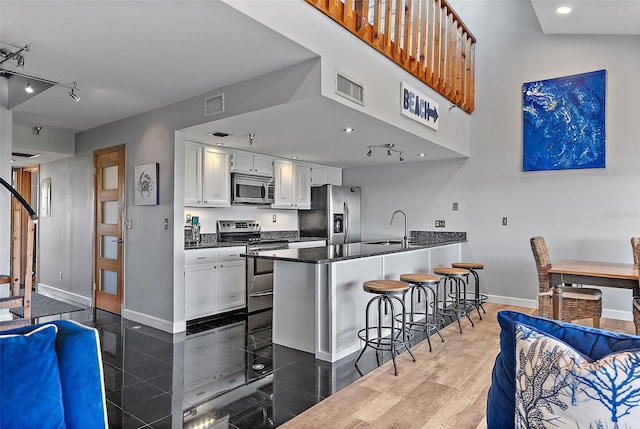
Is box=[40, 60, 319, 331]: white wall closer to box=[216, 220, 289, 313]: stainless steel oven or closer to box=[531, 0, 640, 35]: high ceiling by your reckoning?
box=[216, 220, 289, 313]: stainless steel oven

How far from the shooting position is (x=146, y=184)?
4551 mm

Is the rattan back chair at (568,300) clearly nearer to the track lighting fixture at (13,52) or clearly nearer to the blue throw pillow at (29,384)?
the blue throw pillow at (29,384)

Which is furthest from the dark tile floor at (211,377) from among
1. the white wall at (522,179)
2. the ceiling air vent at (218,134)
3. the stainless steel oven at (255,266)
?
the white wall at (522,179)

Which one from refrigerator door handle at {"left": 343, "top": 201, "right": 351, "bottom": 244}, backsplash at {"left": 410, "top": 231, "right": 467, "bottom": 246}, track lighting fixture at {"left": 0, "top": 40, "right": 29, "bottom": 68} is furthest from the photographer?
refrigerator door handle at {"left": 343, "top": 201, "right": 351, "bottom": 244}

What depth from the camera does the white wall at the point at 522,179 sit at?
4910 millimetres

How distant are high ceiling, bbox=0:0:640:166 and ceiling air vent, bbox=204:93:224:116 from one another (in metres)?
0.11

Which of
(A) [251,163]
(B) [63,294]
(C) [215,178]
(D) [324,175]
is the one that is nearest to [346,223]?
(D) [324,175]

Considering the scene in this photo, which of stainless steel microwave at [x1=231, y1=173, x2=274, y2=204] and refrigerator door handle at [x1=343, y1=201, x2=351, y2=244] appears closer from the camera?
stainless steel microwave at [x1=231, y1=173, x2=274, y2=204]

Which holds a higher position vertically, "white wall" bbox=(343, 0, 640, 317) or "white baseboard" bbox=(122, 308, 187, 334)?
"white wall" bbox=(343, 0, 640, 317)

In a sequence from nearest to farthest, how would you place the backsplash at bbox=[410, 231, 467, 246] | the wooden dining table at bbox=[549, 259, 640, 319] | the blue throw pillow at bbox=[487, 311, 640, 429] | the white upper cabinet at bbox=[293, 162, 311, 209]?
the blue throw pillow at bbox=[487, 311, 640, 429], the wooden dining table at bbox=[549, 259, 640, 319], the backsplash at bbox=[410, 231, 467, 246], the white upper cabinet at bbox=[293, 162, 311, 209]

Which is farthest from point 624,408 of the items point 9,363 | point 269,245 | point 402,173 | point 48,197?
point 48,197

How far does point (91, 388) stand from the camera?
4.61 feet

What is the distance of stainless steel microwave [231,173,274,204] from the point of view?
538cm

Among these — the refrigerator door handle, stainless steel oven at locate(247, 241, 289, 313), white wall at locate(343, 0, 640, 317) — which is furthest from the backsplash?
stainless steel oven at locate(247, 241, 289, 313)
